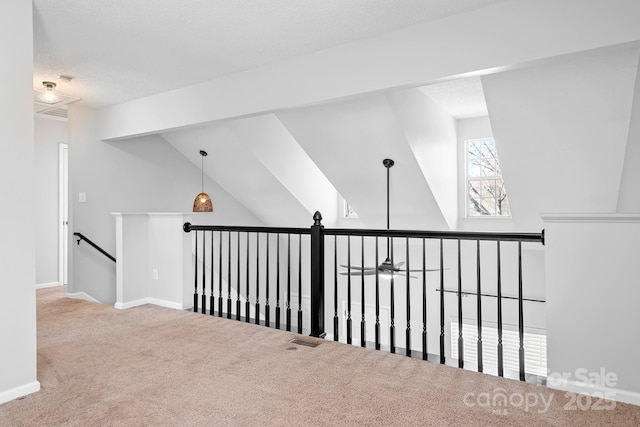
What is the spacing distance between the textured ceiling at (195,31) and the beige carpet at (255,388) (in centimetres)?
238

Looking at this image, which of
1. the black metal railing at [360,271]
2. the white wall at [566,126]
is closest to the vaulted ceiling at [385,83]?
the white wall at [566,126]

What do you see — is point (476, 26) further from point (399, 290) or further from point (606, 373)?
point (399, 290)

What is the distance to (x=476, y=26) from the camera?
2852 millimetres

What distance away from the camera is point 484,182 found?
19.5 ft

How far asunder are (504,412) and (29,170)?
2.91 metres

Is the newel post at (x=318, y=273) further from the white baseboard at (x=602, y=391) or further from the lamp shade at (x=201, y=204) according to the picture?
the lamp shade at (x=201, y=204)

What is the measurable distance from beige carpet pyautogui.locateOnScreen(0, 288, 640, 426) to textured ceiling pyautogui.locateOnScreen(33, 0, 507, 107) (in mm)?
2379

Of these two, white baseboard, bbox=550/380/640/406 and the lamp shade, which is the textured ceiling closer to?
the lamp shade

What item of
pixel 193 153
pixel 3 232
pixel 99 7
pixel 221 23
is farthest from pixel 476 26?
pixel 193 153

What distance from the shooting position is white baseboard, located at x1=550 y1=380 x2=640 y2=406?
2219 mm

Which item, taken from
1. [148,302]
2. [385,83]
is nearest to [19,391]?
[148,302]

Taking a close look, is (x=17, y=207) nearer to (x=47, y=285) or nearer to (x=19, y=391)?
(x=19, y=391)

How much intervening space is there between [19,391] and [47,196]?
15.2ft

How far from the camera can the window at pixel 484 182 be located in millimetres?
5871
